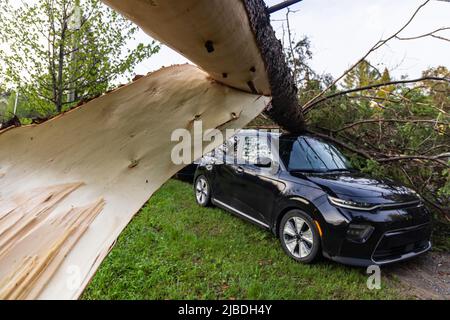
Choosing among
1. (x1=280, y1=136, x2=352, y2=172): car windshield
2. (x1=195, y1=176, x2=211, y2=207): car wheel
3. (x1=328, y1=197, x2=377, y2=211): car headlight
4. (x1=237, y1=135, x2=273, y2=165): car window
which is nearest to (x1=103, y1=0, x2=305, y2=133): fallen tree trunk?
(x1=328, y1=197, x2=377, y2=211): car headlight

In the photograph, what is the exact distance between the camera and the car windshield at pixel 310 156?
3.94 m

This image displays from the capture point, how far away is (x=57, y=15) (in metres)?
4.26

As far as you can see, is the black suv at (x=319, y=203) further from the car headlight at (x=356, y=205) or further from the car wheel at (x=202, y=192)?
the car wheel at (x=202, y=192)

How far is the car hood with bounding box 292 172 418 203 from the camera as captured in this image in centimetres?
315

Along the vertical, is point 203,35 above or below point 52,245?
above

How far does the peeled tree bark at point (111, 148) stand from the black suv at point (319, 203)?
87.0 inches

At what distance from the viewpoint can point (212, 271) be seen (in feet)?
10.4

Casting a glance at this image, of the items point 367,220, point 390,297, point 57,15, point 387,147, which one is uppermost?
point 57,15

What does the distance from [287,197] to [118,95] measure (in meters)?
2.89

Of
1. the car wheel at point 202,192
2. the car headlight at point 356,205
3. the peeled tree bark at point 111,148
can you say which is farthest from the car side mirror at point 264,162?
the peeled tree bark at point 111,148

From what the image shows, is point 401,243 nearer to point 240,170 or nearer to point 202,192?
point 240,170

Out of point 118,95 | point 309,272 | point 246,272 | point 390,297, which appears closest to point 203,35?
point 118,95

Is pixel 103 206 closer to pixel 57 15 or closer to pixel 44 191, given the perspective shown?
pixel 44 191

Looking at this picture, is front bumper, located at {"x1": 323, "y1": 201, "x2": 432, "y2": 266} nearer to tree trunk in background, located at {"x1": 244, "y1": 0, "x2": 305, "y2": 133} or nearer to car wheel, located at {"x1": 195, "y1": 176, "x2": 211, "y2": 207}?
tree trunk in background, located at {"x1": 244, "y1": 0, "x2": 305, "y2": 133}
